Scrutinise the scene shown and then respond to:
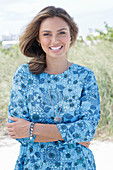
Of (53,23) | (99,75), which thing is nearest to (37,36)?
(53,23)

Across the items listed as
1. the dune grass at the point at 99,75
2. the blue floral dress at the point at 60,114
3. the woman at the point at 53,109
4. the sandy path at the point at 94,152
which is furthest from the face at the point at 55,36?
the dune grass at the point at 99,75

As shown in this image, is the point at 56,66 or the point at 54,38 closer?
the point at 54,38

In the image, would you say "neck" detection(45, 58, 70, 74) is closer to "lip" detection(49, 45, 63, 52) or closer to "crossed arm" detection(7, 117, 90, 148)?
"lip" detection(49, 45, 63, 52)

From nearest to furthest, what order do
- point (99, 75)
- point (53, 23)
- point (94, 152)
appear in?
point (53, 23) → point (94, 152) → point (99, 75)

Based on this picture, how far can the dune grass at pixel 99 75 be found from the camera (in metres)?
4.81

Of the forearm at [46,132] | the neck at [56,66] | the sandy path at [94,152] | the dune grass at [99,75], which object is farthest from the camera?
the dune grass at [99,75]

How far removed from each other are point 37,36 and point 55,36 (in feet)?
0.76

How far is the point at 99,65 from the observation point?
533 cm

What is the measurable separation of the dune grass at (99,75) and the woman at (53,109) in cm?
277

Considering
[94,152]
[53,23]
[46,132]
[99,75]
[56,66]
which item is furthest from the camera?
[99,75]

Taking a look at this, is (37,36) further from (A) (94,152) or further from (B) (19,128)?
(A) (94,152)

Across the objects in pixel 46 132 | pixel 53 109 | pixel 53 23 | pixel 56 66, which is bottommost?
pixel 46 132

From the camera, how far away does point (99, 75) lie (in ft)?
16.6

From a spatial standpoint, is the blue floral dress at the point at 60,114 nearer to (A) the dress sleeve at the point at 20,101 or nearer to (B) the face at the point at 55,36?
(A) the dress sleeve at the point at 20,101
